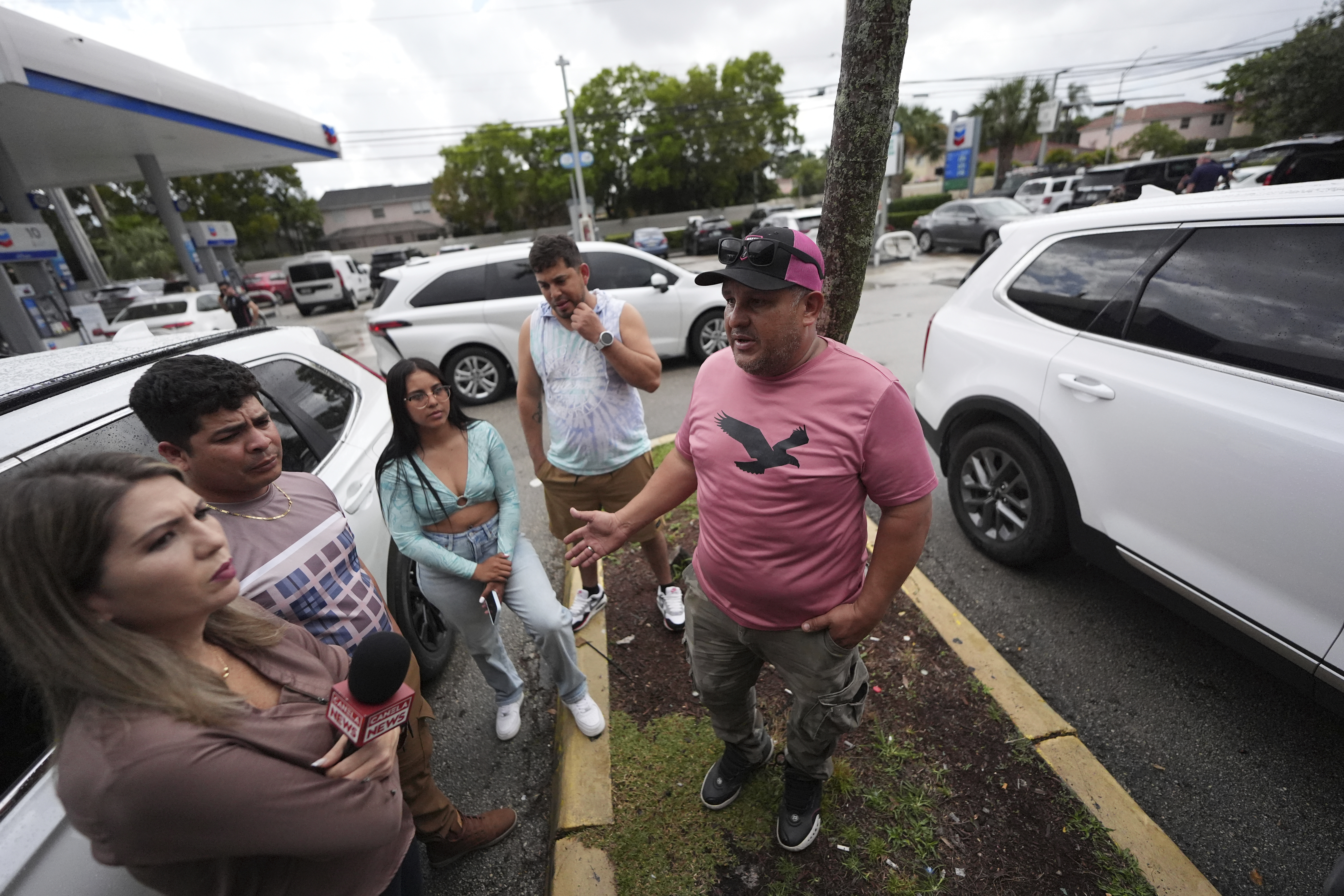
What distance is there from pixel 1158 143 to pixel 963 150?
1564 inches

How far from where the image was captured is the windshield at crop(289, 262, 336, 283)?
19.5 meters

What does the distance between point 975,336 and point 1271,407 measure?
1.39 meters

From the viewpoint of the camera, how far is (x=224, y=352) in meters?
2.36

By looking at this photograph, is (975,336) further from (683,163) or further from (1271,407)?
(683,163)

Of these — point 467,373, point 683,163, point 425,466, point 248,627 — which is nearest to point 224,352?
point 425,466

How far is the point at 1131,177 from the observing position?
16734mm

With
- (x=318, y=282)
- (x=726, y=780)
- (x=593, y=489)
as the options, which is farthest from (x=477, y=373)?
(x=318, y=282)

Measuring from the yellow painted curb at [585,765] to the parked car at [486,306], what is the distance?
15.2 ft

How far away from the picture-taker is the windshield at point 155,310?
41.6ft

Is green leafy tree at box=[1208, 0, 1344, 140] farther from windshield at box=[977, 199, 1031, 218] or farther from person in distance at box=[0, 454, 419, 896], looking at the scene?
person in distance at box=[0, 454, 419, 896]

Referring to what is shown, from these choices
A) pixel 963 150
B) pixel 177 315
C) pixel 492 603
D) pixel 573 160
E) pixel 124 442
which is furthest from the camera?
pixel 573 160

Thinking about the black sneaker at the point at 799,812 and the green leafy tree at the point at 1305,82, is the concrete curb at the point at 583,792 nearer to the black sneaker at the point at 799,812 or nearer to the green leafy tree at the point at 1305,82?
the black sneaker at the point at 799,812

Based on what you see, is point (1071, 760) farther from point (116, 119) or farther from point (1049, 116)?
point (1049, 116)

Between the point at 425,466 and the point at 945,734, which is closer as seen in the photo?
the point at 425,466
